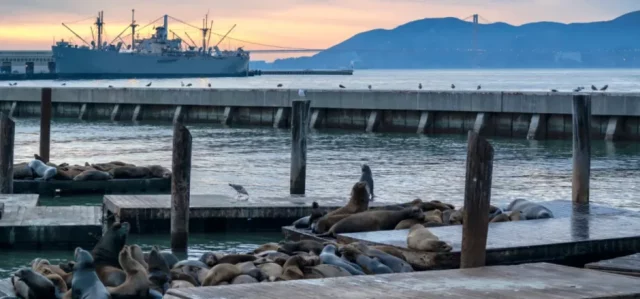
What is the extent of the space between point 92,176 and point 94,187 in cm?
17

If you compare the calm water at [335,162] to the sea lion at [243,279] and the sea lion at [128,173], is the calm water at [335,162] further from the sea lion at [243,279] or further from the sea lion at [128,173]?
the sea lion at [243,279]

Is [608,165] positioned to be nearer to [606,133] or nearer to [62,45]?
[606,133]

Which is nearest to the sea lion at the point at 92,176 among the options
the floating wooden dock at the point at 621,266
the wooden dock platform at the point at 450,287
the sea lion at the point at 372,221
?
the sea lion at the point at 372,221

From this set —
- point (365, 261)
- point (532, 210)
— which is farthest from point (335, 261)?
point (532, 210)

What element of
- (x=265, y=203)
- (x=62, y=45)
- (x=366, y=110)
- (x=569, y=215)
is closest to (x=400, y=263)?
(x=569, y=215)

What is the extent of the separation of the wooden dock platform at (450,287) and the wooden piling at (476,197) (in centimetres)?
84

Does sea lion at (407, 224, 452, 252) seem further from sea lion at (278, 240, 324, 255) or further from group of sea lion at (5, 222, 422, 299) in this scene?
sea lion at (278, 240, 324, 255)

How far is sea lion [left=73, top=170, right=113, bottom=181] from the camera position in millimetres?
16766

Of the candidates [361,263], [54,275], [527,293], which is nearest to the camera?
[527,293]

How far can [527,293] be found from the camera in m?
6.88

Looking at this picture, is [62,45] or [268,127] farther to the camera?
[62,45]

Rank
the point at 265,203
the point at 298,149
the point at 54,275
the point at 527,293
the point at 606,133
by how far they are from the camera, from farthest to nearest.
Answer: the point at 606,133, the point at 298,149, the point at 265,203, the point at 54,275, the point at 527,293

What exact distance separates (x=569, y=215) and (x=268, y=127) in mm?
23545

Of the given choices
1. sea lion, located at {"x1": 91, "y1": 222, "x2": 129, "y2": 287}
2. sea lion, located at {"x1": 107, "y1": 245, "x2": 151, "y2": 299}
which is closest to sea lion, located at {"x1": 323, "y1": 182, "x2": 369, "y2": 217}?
sea lion, located at {"x1": 91, "y1": 222, "x2": 129, "y2": 287}
